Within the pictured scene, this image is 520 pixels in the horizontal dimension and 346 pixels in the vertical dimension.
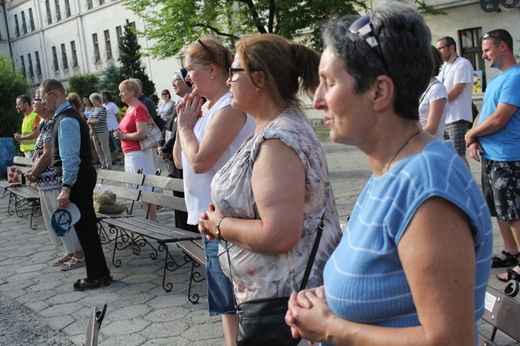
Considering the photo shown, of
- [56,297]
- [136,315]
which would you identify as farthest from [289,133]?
[56,297]

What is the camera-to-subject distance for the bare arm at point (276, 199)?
2070 millimetres

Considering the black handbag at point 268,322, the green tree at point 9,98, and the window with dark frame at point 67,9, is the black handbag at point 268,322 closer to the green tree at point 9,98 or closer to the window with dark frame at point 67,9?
the green tree at point 9,98

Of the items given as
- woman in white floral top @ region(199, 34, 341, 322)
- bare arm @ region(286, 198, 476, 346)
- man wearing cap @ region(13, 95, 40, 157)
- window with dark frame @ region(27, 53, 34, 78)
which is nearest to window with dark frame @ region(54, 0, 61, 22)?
window with dark frame @ region(27, 53, 34, 78)

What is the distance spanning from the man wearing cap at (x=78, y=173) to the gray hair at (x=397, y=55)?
4.44 metres

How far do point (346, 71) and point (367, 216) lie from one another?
0.35m

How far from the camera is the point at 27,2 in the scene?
59.1 meters

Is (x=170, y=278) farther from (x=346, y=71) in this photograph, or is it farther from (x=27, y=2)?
(x=27, y=2)

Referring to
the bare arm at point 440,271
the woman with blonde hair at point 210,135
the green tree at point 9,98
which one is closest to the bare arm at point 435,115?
the woman with blonde hair at point 210,135

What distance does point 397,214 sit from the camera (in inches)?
50.9

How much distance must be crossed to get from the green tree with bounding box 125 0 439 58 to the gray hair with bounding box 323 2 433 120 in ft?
56.1

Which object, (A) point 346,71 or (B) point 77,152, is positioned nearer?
(A) point 346,71

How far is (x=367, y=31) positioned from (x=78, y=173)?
4.61 metres

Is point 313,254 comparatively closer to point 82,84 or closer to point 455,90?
point 455,90

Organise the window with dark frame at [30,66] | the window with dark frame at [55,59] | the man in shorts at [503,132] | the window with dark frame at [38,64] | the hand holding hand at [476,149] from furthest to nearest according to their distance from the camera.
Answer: the window with dark frame at [30,66] → the window with dark frame at [38,64] → the window with dark frame at [55,59] → the hand holding hand at [476,149] → the man in shorts at [503,132]
